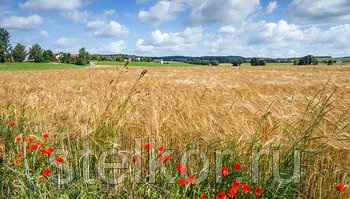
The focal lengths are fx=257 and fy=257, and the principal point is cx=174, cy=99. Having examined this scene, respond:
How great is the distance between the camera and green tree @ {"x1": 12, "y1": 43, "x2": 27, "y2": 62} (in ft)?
286

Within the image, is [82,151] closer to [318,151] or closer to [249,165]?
[249,165]

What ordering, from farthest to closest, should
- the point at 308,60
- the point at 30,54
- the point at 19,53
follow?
the point at 30,54 < the point at 19,53 < the point at 308,60

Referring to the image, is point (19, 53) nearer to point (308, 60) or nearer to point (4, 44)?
point (4, 44)

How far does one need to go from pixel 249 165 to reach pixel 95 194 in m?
1.37

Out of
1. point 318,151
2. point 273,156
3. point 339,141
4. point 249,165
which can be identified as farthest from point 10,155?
point 339,141

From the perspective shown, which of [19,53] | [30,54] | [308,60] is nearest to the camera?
[308,60]

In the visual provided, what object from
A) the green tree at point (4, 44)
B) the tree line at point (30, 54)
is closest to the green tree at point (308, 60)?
the tree line at point (30, 54)

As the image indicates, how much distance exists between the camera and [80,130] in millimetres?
2889

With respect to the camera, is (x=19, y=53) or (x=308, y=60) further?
(x=19, y=53)

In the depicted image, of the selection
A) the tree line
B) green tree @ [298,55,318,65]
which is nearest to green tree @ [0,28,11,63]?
the tree line

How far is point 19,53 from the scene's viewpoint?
3457 inches

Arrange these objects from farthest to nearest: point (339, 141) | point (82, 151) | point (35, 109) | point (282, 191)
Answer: point (35, 109) < point (82, 151) < point (339, 141) < point (282, 191)

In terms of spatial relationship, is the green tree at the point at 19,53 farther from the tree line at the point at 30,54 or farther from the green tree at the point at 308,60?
the green tree at the point at 308,60

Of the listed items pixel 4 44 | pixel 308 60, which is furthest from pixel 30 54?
pixel 308 60
